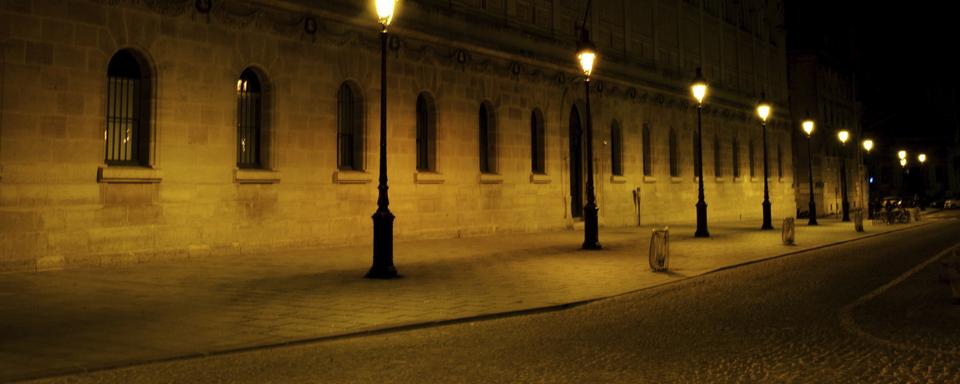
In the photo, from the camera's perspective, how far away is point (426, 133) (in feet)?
76.1

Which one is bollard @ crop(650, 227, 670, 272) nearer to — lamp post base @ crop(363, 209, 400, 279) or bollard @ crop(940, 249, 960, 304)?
bollard @ crop(940, 249, 960, 304)

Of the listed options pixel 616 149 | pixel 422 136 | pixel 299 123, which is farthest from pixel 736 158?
pixel 299 123

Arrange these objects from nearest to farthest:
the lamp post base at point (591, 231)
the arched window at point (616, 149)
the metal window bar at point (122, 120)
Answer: the metal window bar at point (122, 120), the lamp post base at point (591, 231), the arched window at point (616, 149)

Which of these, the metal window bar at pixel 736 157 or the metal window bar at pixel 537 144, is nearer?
the metal window bar at pixel 537 144

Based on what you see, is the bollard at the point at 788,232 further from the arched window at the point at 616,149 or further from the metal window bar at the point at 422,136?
the arched window at the point at 616,149

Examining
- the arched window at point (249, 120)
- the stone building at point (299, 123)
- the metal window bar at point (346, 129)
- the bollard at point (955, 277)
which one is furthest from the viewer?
the metal window bar at point (346, 129)

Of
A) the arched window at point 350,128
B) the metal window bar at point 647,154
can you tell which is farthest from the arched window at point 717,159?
the arched window at point 350,128

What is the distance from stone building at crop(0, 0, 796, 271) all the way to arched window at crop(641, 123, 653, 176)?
0.06 meters

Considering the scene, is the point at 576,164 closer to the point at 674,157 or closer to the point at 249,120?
the point at 674,157

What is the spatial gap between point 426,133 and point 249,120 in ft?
20.4

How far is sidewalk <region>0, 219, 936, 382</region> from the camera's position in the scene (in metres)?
7.72

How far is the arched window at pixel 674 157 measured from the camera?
3625 cm

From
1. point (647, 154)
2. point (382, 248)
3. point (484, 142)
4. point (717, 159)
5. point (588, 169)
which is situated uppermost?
point (717, 159)

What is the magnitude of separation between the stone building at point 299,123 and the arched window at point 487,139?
5 cm
